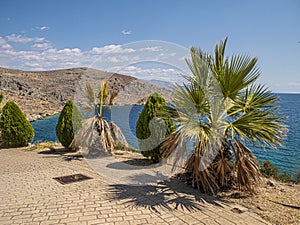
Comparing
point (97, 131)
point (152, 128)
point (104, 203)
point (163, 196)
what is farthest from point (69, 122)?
point (163, 196)

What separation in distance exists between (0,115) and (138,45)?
809cm

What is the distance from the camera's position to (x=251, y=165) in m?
4.77

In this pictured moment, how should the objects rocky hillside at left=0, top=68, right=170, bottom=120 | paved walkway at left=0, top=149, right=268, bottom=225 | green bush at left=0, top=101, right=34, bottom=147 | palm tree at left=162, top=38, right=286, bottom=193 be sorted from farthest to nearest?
rocky hillside at left=0, top=68, right=170, bottom=120 → green bush at left=0, top=101, right=34, bottom=147 → palm tree at left=162, top=38, right=286, bottom=193 → paved walkway at left=0, top=149, right=268, bottom=225

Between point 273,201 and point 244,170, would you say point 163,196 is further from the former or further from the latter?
point 273,201

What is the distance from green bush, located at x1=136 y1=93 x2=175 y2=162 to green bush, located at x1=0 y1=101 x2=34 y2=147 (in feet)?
20.4

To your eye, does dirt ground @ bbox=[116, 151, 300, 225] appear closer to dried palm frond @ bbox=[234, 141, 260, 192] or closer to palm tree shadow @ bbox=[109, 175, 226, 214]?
dried palm frond @ bbox=[234, 141, 260, 192]

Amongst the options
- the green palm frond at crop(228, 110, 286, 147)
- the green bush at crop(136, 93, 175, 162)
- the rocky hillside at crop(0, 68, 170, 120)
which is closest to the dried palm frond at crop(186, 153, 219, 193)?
the green palm frond at crop(228, 110, 286, 147)

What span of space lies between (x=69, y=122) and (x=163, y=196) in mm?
5589

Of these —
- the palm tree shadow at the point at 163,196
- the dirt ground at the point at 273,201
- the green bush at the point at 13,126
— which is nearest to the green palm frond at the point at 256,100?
the dirt ground at the point at 273,201

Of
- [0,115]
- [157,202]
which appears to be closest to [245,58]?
[157,202]

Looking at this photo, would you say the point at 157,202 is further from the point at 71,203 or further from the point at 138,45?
the point at 138,45

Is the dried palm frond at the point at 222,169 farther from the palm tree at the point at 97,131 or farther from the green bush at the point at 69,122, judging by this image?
the green bush at the point at 69,122

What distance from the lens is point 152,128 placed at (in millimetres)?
7129

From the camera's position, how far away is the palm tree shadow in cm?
423
